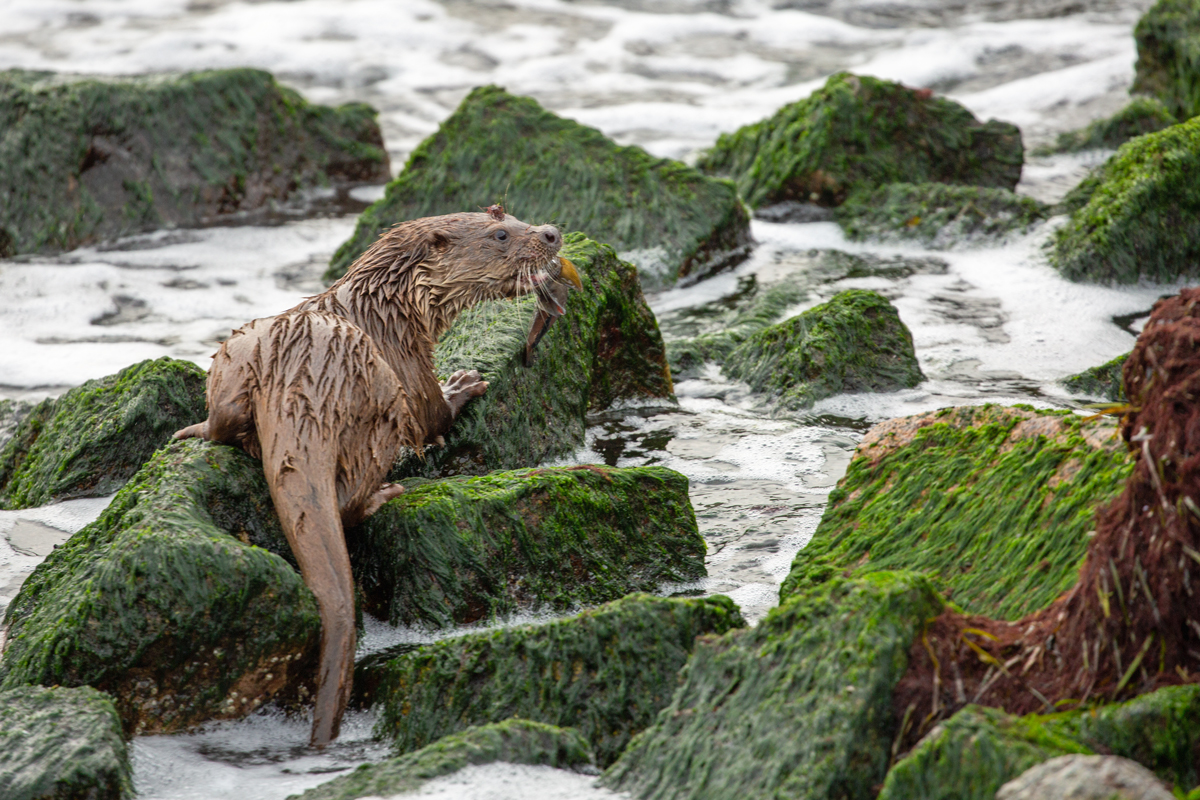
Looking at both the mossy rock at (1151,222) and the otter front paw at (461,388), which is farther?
the mossy rock at (1151,222)

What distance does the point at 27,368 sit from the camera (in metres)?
8.05

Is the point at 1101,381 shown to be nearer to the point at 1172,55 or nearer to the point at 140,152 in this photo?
the point at 1172,55

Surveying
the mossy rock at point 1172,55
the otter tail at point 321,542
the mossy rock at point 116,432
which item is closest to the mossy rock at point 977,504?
the otter tail at point 321,542

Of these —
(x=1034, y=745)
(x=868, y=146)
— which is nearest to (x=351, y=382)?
(x=1034, y=745)

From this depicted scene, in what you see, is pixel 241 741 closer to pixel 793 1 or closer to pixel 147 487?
pixel 147 487

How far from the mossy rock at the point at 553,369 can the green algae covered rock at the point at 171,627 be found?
1.50m

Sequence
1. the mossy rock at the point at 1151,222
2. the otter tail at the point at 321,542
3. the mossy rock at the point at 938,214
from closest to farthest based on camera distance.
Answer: the otter tail at the point at 321,542, the mossy rock at the point at 1151,222, the mossy rock at the point at 938,214

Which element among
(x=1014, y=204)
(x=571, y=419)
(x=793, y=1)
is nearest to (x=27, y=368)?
(x=571, y=419)

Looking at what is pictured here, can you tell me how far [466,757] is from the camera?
3.41 m

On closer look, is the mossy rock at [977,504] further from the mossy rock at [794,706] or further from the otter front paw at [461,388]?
the otter front paw at [461,388]

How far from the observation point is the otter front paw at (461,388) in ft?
18.6

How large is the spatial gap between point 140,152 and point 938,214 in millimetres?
6489

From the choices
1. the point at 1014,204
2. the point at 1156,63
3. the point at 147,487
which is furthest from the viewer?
the point at 1156,63

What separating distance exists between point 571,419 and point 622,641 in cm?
262
